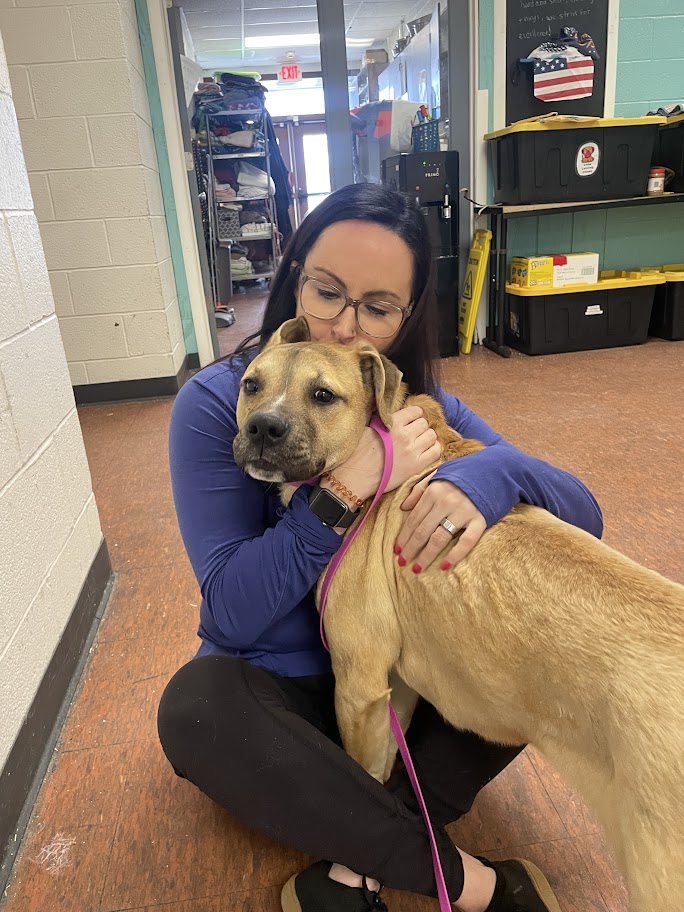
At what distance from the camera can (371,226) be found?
1.42 m

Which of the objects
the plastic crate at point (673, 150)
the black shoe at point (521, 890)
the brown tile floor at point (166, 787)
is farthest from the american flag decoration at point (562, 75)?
the black shoe at point (521, 890)

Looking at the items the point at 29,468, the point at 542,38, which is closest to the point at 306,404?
the point at 29,468

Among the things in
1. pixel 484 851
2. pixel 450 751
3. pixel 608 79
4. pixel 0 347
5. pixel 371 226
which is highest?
pixel 608 79

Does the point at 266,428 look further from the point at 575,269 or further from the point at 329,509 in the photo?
the point at 575,269

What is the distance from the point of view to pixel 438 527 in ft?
3.92

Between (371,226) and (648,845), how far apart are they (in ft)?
3.99

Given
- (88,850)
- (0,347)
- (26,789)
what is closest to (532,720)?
(88,850)

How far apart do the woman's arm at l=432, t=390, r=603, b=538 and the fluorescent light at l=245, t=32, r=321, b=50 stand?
10868 millimetres

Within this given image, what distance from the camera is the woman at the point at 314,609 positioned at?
120 centimetres

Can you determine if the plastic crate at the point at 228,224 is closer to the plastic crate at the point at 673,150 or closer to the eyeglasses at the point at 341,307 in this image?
the plastic crate at the point at 673,150

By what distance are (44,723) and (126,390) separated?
3.37m

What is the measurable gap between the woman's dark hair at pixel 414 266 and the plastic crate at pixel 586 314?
3.84m

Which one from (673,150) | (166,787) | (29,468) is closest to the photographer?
(166,787)

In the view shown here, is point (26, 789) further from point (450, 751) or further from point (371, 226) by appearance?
point (371, 226)
